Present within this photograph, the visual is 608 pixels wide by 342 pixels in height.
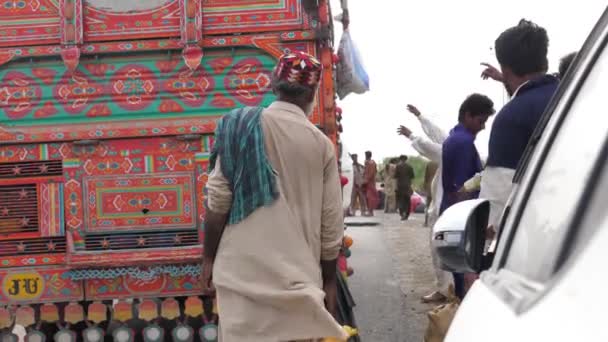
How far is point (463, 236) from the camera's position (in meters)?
2.21

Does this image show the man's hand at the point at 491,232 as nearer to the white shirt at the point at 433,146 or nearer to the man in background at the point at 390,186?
the white shirt at the point at 433,146

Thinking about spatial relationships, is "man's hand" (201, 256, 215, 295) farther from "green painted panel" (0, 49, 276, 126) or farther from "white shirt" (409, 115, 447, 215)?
"white shirt" (409, 115, 447, 215)

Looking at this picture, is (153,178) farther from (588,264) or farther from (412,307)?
(588,264)

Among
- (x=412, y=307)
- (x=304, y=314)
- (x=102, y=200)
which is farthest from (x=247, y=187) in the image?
(x=412, y=307)

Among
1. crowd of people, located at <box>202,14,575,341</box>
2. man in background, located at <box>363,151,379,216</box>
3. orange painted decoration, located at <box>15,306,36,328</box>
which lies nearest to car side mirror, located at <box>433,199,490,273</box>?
crowd of people, located at <box>202,14,575,341</box>

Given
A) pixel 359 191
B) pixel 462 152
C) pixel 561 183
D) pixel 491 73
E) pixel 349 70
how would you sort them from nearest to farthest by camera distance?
pixel 561 183, pixel 491 73, pixel 462 152, pixel 349 70, pixel 359 191

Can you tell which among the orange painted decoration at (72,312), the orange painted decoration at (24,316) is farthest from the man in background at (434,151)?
the orange painted decoration at (24,316)

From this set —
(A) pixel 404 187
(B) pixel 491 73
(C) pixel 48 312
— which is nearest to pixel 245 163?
(B) pixel 491 73

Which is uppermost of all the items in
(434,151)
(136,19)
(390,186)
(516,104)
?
(136,19)

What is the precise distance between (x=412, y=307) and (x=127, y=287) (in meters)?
3.10

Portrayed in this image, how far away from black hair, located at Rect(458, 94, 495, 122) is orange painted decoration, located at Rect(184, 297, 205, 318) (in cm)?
219

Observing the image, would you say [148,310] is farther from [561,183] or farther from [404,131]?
[561,183]

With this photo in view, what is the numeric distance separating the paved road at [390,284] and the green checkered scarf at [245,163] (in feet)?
11.1

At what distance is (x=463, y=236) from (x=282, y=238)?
1462mm
